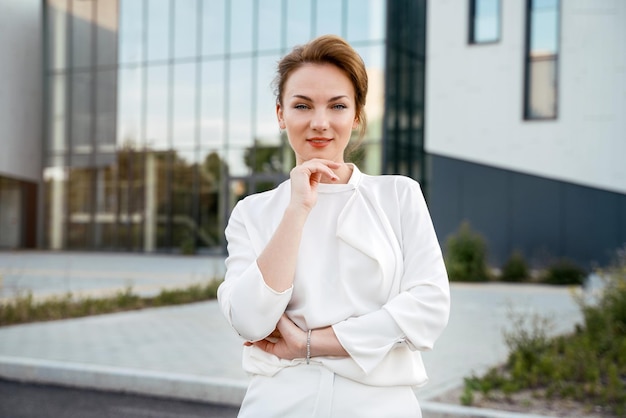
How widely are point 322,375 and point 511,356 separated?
560cm

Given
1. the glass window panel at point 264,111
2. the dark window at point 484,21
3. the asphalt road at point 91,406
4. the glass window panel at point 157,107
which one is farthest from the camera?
the glass window panel at point 157,107

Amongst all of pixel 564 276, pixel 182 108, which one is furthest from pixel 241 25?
pixel 564 276

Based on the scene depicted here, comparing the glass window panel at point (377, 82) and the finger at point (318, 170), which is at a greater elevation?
the glass window panel at point (377, 82)

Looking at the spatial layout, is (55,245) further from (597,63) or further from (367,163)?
(597,63)

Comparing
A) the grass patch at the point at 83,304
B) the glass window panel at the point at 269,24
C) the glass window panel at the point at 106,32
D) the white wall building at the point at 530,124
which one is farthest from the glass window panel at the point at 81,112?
the grass patch at the point at 83,304

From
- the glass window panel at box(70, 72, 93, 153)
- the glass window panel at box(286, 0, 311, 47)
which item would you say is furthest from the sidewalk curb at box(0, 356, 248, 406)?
the glass window panel at box(70, 72, 93, 153)

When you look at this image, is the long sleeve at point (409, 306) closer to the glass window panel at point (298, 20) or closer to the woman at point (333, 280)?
the woman at point (333, 280)

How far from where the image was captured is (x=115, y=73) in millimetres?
30031

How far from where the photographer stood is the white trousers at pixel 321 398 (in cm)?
189

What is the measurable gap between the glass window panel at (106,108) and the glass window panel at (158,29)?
2.03m

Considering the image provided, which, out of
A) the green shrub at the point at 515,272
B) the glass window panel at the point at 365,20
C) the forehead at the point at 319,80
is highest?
the glass window panel at the point at 365,20

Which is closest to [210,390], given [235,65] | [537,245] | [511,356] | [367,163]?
[511,356]

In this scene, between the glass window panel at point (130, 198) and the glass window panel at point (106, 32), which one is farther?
the glass window panel at point (106, 32)

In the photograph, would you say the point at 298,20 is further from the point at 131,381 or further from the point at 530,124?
the point at 131,381
